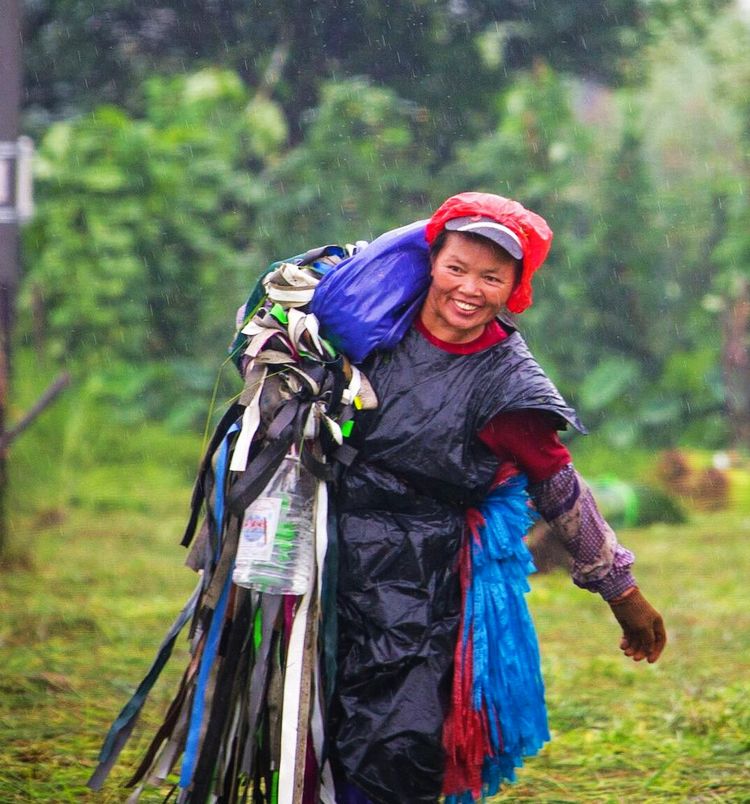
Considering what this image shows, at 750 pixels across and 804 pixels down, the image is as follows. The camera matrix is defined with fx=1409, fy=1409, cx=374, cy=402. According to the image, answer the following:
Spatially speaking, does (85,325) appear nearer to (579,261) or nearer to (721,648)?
(579,261)

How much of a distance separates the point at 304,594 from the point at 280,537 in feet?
0.47

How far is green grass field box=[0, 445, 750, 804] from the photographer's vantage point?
4.17 m

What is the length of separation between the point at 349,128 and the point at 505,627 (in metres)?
9.46

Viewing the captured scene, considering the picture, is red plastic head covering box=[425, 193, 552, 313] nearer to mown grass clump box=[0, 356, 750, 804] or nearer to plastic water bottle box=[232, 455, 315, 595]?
plastic water bottle box=[232, 455, 315, 595]

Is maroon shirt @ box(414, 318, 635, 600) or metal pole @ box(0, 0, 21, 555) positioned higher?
metal pole @ box(0, 0, 21, 555)

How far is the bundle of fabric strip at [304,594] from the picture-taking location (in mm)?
3012

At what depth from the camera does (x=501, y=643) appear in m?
3.12

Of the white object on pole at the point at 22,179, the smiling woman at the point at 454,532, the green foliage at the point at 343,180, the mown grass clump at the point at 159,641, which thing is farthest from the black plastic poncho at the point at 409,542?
the green foliage at the point at 343,180

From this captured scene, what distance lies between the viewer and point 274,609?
121 inches

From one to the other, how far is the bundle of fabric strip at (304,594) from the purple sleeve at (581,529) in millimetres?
64

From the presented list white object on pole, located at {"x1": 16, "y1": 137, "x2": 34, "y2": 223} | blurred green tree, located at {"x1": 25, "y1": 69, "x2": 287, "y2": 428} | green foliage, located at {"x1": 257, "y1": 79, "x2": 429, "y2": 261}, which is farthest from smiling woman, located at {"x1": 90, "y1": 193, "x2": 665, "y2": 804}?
green foliage, located at {"x1": 257, "y1": 79, "x2": 429, "y2": 261}

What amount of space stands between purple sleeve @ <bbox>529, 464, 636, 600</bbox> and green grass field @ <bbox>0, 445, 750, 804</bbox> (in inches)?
42.7

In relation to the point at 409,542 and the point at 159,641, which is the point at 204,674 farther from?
the point at 159,641

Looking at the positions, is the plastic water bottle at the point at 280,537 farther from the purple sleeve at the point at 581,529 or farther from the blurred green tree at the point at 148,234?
the blurred green tree at the point at 148,234
